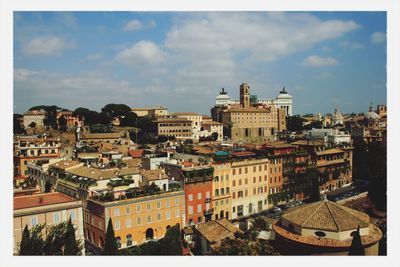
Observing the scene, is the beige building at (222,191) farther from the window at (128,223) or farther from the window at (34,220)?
the window at (34,220)

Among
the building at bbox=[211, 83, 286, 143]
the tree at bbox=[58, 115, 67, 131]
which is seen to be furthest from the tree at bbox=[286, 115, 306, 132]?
the tree at bbox=[58, 115, 67, 131]

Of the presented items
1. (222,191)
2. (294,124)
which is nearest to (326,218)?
(222,191)

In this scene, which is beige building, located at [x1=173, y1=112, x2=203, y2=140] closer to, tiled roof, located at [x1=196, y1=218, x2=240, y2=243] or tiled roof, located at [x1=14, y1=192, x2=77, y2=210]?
tiled roof, located at [x1=196, y1=218, x2=240, y2=243]

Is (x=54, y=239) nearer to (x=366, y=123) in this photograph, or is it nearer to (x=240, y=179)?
(x=240, y=179)

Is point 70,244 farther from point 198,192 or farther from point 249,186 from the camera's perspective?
point 249,186

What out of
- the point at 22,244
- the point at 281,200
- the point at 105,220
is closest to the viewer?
the point at 22,244

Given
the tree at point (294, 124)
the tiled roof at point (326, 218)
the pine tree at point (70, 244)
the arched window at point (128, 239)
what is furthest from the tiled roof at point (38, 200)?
the tree at point (294, 124)
